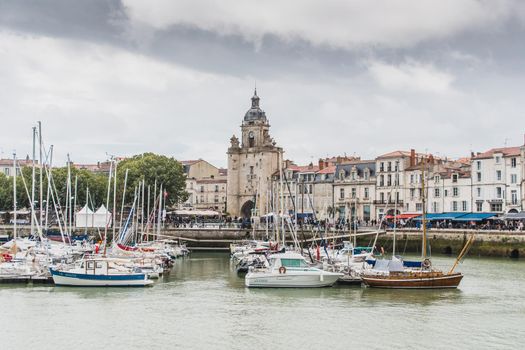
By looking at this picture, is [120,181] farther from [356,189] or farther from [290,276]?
[290,276]

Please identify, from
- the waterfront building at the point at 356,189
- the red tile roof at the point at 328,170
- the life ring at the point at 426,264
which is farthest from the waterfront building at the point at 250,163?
the life ring at the point at 426,264

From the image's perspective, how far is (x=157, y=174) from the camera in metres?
101

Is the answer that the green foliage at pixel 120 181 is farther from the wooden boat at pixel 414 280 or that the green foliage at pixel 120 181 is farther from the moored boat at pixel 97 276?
the wooden boat at pixel 414 280

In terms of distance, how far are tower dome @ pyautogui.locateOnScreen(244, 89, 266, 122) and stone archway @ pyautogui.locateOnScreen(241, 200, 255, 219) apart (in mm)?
10932

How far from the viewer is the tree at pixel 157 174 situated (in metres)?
99.8

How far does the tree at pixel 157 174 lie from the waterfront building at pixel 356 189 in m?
20.0

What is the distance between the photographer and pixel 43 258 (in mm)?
48781

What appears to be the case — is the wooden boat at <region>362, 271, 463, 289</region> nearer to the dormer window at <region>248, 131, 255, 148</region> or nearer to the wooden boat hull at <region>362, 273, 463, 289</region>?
the wooden boat hull at <region>362, 273, 463, 289</region>

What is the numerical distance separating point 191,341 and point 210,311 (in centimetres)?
657

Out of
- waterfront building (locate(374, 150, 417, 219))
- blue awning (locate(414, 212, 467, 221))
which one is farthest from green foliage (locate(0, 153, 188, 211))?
blue awning (locate(414, 212, 467, 221))

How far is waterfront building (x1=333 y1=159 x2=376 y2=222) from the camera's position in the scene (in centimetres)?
9656

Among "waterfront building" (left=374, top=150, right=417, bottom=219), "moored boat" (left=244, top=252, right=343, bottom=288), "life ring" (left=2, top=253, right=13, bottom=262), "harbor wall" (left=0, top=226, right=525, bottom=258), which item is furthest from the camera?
"waterfront building" (left=374, top=150, right=417, bottom=219)

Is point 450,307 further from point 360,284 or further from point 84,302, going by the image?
point 84,302

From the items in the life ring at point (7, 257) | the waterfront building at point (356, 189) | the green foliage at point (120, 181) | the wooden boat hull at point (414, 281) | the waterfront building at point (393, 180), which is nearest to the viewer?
the wooden boat hull at point (414, 281)
